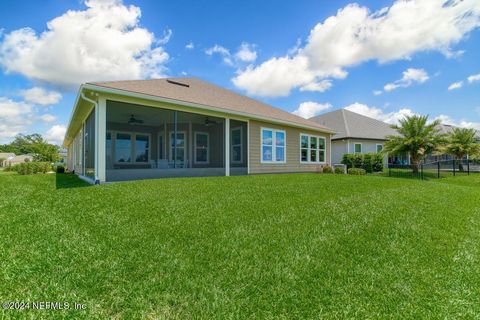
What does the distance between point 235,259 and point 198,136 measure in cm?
1193

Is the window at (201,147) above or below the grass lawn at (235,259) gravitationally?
above

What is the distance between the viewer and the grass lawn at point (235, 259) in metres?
2.16

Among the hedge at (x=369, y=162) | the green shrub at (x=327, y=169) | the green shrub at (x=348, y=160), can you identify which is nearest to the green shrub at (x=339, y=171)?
the green shrub at (x=327, y=169)

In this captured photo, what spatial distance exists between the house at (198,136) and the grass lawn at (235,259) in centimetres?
544

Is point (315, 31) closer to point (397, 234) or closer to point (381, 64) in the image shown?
point (381, 64)

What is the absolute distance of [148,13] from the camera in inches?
436

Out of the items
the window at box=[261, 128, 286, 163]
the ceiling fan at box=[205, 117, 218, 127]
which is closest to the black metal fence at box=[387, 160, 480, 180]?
the window at box=[261, 128, 286, 163]

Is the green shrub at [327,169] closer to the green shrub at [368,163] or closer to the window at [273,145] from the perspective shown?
the window at [273,145]

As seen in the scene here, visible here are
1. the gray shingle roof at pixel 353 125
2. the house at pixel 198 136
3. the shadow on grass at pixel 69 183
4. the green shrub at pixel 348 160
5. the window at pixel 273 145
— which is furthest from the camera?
the gray shingle roof at pixel 353 125

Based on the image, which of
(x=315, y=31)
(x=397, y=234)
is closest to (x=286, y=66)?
(x=315, y=31)

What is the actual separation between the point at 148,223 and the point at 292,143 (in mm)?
11424

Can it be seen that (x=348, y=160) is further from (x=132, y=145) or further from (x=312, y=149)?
(x=132, y=145)

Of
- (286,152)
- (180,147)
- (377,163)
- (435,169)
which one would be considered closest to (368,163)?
(377,163)

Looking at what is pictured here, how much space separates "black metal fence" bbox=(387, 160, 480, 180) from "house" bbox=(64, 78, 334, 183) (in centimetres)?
461
